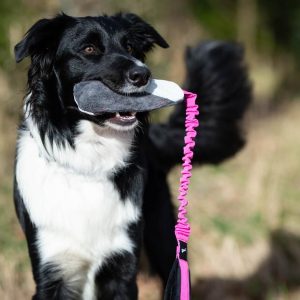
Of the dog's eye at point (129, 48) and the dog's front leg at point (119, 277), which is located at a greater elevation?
the dog's eye at point (129, 48)

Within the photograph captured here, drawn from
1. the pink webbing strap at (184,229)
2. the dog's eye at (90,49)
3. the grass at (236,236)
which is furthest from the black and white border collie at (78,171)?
the grass at (236,236)

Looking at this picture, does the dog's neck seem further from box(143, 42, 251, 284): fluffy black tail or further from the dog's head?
box(143, 42, 251, 284): fluffy black tail

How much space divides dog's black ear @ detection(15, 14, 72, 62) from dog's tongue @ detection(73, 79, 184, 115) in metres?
0.37

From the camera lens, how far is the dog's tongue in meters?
3.42

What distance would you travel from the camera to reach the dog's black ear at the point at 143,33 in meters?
4.02

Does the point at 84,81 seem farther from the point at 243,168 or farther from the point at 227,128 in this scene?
the point at 243,168

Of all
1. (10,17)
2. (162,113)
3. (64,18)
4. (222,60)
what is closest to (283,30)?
(162,113)

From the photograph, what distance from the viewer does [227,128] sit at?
495 cm

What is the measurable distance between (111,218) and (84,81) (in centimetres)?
81

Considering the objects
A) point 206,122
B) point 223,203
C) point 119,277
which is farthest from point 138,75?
point 223,203

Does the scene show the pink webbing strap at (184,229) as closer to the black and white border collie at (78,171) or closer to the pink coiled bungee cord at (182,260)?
A: the pink coiled bungee cord at (182,260)

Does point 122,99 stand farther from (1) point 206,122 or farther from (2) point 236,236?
(2) point 236,236

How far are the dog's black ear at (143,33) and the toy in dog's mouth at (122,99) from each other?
59cm

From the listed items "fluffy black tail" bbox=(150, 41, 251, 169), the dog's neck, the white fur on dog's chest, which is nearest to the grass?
"fluffy black tail" bbox=(150, 41, 251, 169)
